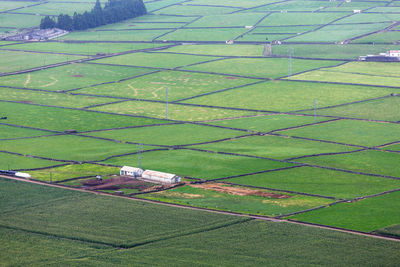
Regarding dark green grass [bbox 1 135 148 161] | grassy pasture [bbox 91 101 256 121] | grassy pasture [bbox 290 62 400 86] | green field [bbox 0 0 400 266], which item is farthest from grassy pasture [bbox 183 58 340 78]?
dark green grass [bbox 1 135 148 161]

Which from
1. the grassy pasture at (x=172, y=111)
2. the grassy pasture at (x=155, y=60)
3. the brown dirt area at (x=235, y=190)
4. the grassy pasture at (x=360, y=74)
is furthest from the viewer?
the grassy pasture at (x=155, y=60)

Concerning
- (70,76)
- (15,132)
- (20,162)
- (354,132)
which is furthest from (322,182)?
(70,76)

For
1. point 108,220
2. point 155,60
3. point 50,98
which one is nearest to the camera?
point 108,220

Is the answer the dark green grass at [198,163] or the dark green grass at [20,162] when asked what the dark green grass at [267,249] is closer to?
the dark green grass at [198,163]

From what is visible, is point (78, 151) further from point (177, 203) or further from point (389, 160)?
point (389, 160)

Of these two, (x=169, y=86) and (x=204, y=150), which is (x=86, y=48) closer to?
(x=169, y=86)

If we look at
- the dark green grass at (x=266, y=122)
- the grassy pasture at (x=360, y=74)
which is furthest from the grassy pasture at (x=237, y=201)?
the grassy pasture at (x=360, y=74)

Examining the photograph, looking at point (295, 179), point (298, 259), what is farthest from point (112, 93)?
point (298, 259)

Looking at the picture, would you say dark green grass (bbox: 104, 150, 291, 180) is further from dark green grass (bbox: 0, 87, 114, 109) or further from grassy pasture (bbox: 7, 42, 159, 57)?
grassy pasture (bbox: 7, 42, 159, 57)
